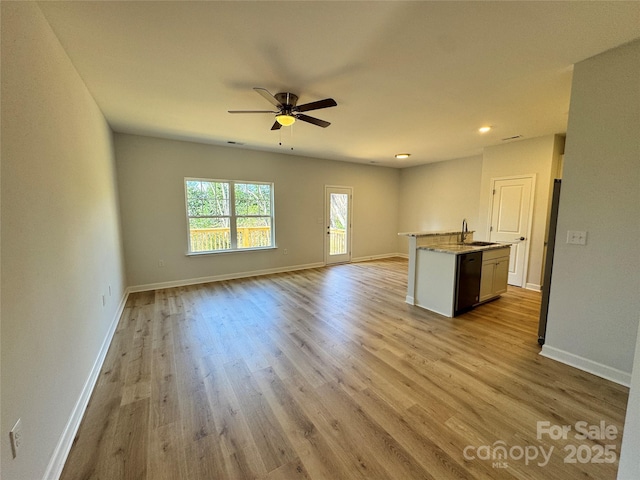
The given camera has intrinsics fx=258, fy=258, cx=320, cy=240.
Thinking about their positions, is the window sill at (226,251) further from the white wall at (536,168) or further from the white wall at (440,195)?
the white wall at (536,168)

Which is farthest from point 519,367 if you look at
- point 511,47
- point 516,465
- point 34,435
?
point 34,435

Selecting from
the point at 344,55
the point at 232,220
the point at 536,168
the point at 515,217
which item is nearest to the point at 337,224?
the point at 232,220

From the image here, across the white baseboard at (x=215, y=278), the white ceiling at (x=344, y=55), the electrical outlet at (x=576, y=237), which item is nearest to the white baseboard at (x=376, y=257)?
the white baseboard at (x=215, y=278)

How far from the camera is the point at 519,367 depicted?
233 cm

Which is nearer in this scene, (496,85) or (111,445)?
(111,445)

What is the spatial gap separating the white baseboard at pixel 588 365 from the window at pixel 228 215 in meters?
4.83

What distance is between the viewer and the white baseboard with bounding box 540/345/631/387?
211 cm

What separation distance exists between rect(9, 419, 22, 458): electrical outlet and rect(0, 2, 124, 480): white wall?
0.03 m

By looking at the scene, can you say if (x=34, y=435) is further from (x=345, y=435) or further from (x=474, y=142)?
(x=474, y=142)

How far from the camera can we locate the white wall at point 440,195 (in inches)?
239

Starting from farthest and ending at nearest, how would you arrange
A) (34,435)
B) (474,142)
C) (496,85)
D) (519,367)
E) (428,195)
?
(428,195) → (474,142) → (496,85) → (519,367) → (34,435)

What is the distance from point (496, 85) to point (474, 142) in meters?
2.43

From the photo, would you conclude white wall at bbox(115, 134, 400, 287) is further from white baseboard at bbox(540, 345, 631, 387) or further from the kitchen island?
white baseboard at bbox(540, 345, 631, 387)

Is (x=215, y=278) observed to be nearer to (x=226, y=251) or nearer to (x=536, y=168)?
(x=226, y=251)
